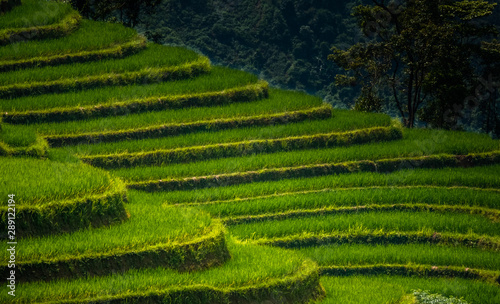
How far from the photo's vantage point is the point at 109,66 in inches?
641

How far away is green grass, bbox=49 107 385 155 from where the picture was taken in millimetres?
14359

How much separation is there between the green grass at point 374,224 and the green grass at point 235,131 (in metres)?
2.52

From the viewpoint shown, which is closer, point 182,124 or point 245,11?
point 182,124

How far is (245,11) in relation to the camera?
39000mm

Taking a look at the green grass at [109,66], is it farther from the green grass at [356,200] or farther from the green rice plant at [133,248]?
the green rice plant at [133,248]

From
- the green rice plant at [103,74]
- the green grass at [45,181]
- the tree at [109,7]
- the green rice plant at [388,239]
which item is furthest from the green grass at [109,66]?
the tree at [109,7]

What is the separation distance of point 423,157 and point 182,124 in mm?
5355

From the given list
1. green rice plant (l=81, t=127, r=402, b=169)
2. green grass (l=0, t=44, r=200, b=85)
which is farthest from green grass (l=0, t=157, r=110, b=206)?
green grass (l=0, t=44, r=200, b=85)

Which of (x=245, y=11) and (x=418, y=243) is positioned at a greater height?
(x=245, y=11)

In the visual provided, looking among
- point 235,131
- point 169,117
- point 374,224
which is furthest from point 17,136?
point 374,224

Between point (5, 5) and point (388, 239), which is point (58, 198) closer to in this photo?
point (388, 239)

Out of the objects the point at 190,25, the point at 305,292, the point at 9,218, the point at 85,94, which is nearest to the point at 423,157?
the point at 305,292

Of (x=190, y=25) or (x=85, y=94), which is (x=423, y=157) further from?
(x=190, y=25)

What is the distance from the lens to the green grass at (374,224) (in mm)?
12977
